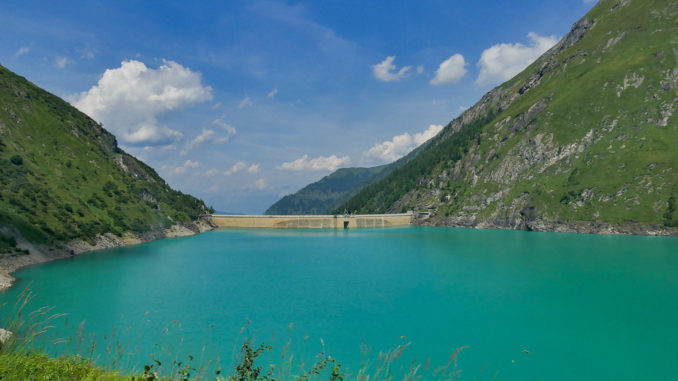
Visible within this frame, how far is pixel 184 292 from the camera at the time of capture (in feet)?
166

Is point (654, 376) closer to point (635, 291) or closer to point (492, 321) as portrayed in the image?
point (492, 321)

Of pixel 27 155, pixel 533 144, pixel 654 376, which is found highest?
pixel 533 144

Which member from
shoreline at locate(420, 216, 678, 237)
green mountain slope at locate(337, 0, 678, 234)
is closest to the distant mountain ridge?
shoreline at locate(420, 216, 678, 237)

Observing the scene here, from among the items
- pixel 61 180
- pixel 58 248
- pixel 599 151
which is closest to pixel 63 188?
pixel 61 180

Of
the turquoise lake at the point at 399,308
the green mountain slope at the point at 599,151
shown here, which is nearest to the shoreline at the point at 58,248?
the turquoise lake at the point at 399,308

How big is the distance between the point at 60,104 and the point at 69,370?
178 meters

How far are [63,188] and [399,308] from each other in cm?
9289

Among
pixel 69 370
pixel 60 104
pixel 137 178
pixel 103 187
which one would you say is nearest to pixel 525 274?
pixel 69 370

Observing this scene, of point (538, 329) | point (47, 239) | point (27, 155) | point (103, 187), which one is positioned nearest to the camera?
point (538, 329)

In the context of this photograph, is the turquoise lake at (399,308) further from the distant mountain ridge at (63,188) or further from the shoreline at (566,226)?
the shoreline at (566,226)

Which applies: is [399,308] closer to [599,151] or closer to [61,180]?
[61,180]

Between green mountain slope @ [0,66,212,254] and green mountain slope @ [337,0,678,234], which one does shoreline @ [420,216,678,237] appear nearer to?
green mountain slope @ [337,0,678,234]

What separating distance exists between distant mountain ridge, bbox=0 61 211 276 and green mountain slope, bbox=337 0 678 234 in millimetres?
139552

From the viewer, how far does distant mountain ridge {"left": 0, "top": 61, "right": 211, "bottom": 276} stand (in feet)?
236
